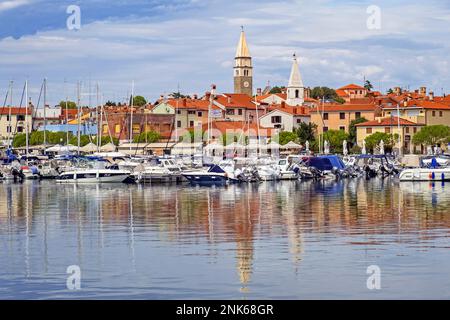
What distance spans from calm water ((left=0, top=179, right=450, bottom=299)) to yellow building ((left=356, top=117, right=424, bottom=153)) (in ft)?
214

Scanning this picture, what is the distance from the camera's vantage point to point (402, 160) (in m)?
96.6

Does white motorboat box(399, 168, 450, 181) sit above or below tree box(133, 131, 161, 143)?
below

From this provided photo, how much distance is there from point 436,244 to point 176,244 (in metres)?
6.85

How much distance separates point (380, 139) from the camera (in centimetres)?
10781

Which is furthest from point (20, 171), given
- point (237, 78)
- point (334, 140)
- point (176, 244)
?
point (237, 78)

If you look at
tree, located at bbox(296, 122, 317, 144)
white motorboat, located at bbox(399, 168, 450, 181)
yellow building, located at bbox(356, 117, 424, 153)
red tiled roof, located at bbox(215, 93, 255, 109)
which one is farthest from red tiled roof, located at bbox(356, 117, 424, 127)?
white motorboat, located at bbox(399, 168, 450, 181)

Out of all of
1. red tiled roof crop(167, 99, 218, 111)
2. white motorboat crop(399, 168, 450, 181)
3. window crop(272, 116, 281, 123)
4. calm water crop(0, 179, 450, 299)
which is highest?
red tiled roof crop(167, 99, 218, 111)

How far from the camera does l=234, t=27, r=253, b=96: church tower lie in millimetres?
155625

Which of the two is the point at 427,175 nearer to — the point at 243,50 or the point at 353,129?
the point at 353,129

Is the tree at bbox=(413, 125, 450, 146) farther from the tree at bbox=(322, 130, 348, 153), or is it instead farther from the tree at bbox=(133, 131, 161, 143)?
the tree at bbox=(133, 131, 161, 143)

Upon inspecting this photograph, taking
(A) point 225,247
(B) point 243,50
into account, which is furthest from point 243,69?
(A) point 225,247

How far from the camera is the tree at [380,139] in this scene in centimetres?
10812

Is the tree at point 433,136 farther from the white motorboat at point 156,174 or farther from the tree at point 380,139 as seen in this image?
the white motorboat at point 156,174

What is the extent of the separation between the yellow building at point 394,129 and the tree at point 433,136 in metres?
2.46
